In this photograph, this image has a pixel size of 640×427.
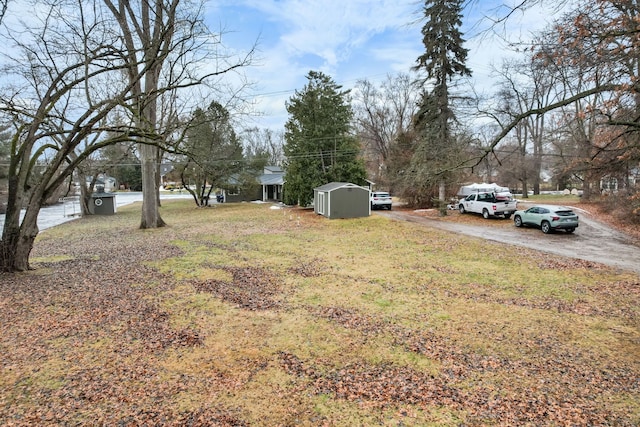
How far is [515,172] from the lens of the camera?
3544 cm

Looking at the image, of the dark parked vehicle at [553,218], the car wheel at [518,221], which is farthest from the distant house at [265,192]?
the dark parked vehicle at [553,218]

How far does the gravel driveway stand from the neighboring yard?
1.39 m

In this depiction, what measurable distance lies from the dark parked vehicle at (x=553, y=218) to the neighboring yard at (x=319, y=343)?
5.51m

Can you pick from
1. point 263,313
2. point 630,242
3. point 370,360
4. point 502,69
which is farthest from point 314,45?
point 630,242

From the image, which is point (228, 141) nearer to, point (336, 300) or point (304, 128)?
point (304, 128)

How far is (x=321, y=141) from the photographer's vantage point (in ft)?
82.9

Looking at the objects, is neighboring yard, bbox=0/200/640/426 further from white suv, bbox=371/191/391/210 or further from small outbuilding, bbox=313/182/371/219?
white suv, bbox=371/191/391/210

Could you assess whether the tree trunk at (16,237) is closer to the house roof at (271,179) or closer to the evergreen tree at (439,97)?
the evergreen tree at (439,97)

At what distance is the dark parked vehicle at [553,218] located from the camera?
14594mm

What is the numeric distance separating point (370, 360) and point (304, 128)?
22950mm

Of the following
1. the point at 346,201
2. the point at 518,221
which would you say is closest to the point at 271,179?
the point at 346,201

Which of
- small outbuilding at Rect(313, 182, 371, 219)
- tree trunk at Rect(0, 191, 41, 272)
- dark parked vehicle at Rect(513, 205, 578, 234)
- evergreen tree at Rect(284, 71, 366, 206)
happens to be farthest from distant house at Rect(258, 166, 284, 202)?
tree trunk at Rect(0, 191, 41, 272)

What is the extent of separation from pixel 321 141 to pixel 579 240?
658 inches

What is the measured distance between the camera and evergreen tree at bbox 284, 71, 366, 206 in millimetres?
25078
